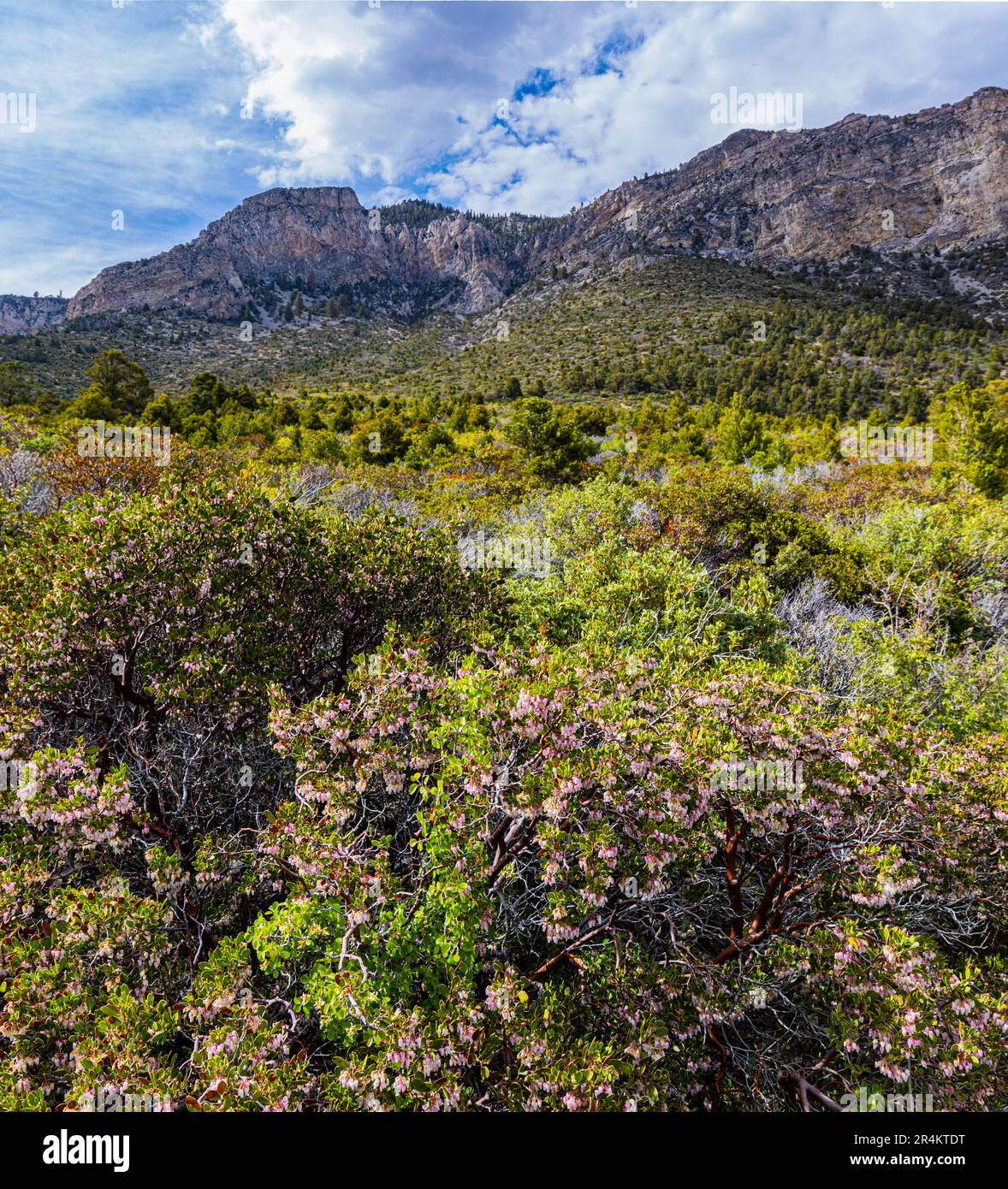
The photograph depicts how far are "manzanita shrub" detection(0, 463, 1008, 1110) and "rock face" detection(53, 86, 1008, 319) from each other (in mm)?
125423

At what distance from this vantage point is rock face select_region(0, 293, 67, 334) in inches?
6093

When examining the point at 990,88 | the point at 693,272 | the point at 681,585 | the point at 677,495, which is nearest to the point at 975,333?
the point at 693,272

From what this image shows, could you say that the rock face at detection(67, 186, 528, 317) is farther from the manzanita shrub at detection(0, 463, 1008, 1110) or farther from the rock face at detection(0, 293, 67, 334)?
the manzanita shrub at detection(0, 463, 1008, 1110)

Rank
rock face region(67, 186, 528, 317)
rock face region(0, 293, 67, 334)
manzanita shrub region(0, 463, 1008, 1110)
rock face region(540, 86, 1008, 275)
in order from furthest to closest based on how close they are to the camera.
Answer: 1. rock face region(0, 293, 67, 334)
2. rock face region(67, 186, 528, 317)
3. rock face region(540, 86, 1008, 275)
4. manzanita shrub region(0, 463, 1008, 1110)

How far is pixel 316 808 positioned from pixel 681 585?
252 inches

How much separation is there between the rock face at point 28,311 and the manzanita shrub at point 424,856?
674 feet

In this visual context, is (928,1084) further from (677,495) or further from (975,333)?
(975,333)

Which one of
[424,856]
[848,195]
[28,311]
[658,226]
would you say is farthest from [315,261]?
[424,856]

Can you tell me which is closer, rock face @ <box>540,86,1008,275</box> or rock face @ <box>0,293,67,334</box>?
rock face @ <box>540,86,1008,275</box>

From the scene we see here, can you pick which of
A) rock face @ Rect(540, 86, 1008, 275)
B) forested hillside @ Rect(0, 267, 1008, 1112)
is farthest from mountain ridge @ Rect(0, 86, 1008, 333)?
forested hillside @ Rect(0, 267, 1008, 1112)

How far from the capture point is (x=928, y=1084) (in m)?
3.41

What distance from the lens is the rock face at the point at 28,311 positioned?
508ft

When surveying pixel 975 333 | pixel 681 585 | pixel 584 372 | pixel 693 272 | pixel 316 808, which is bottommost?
pixel 316 808

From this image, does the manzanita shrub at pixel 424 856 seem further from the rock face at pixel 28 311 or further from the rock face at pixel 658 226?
the rock face at pixel 28 311
